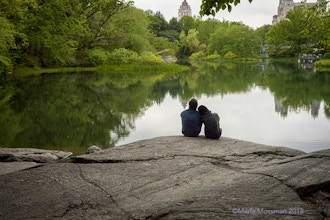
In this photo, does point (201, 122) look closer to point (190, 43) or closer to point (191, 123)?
point (191, 123)

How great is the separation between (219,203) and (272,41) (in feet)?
247

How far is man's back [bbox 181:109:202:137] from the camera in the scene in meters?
7.88

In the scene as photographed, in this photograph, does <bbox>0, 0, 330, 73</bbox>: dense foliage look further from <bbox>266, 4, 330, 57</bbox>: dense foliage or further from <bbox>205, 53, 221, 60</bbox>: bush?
<bbox>205, 53, 221, 60</bbox>: bush

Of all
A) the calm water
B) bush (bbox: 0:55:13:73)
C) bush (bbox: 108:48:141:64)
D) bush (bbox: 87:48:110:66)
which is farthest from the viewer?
bush (bbox: 108:48:141:64)

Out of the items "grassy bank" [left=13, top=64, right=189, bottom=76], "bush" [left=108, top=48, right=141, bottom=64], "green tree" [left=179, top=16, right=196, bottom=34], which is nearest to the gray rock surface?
"grassy bank" [left=13, top=64, right=189, bottom=76]

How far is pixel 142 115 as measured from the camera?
1382 centimetres

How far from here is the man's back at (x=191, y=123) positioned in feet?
25.8

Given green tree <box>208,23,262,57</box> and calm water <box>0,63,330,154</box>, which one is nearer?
calm water <box>0,63,330,154</box>

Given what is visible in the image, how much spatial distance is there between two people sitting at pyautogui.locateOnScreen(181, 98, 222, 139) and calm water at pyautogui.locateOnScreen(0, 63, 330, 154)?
8.15 feet

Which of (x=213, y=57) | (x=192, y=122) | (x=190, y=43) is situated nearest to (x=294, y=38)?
(x=213, y=57)

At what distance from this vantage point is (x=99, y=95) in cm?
1939

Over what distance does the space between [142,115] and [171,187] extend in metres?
9.20

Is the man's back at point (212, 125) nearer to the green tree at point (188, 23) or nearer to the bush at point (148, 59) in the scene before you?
the bush at point (148, 59)

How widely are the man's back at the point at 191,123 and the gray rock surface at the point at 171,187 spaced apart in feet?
4.87
